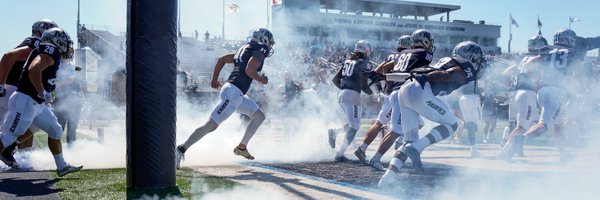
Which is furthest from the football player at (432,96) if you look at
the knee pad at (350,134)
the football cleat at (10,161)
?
the football cleat at (10,161)

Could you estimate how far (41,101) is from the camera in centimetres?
638

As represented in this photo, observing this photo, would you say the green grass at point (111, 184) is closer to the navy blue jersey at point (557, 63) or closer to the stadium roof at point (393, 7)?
the navy blue jersey at point (557, 63)

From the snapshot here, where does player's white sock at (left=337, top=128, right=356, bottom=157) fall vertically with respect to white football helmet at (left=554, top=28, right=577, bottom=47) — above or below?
below

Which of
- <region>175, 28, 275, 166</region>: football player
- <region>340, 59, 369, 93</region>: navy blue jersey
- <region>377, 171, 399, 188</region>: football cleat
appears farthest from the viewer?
<region>340, 59, 369, 93</region>: navy blue jersey

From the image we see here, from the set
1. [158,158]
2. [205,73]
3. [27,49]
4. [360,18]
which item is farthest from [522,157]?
[360,18]

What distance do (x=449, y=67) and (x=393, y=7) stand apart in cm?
3134

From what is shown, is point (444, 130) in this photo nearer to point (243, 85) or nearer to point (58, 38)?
point (243, 85)

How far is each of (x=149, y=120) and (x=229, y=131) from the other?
7.45m

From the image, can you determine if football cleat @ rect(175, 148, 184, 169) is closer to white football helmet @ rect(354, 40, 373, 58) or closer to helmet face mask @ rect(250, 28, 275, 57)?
helmet face mask @ rect(250, 28, 275, 57)

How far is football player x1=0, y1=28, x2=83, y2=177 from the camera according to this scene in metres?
6.25

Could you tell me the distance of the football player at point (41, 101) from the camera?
20.5 ft

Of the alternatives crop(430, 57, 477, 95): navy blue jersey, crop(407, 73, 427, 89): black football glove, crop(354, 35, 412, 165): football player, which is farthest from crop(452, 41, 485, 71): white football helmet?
crop(354, 35, 412, 165): football player

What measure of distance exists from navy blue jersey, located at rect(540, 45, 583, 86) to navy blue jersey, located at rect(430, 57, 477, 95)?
8.87 ft

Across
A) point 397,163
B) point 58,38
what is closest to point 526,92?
point 397,163
